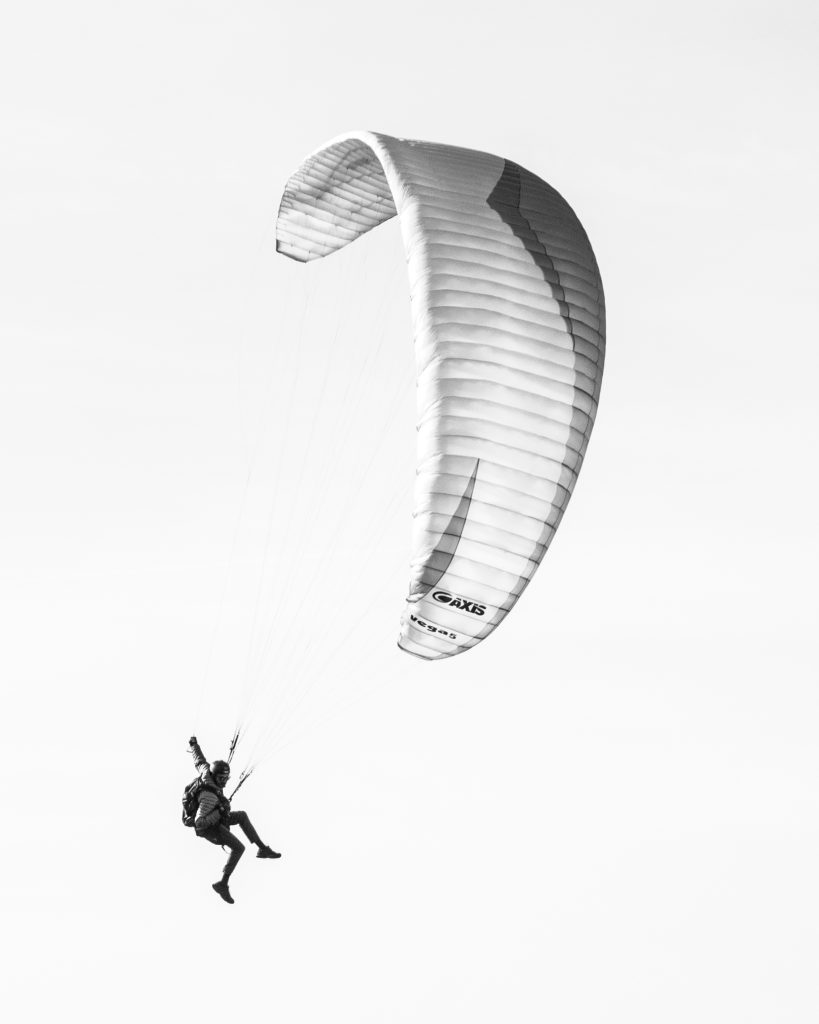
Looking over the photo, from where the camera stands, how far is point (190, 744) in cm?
3744

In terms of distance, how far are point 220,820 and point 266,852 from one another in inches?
26.6

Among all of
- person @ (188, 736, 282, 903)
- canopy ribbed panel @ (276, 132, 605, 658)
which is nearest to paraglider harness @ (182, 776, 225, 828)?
person @ (188, 736, 282, 903)

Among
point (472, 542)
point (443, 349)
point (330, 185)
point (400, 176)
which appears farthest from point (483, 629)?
point (330, 185)

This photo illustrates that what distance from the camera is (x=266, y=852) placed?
1455 inches

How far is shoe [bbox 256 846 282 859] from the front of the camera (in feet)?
121

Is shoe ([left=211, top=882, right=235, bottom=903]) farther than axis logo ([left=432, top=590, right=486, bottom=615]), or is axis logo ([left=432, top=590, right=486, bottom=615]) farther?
shoe ([left=211, top=882, right=235, bottom=903])

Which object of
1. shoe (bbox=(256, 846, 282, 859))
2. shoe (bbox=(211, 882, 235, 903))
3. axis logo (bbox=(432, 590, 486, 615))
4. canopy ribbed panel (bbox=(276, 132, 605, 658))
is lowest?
shoe (bbox=(211, 882, 235, 903))

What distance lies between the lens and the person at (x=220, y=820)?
3697 cm

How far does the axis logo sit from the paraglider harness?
13.1 feet

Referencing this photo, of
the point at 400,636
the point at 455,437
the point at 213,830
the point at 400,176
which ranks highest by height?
the point at 400,176

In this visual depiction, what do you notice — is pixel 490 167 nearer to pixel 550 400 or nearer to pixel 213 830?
pixel 550 400

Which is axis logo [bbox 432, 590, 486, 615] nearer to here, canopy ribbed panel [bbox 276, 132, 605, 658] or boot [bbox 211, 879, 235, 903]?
canopy ribbed panel [bbox 276, 132, 605, 658]

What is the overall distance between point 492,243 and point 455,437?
9.02 feet

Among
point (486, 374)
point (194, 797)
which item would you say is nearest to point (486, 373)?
point (486, 374)
